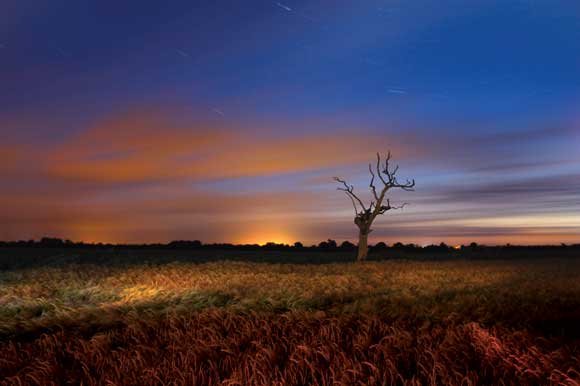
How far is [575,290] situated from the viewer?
13680mm

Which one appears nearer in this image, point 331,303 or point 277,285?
point 331,303

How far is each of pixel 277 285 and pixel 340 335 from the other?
6873mm

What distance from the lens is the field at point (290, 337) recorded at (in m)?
5.53

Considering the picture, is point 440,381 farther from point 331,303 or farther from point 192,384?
point 331,303

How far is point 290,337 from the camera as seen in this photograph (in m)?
7.33

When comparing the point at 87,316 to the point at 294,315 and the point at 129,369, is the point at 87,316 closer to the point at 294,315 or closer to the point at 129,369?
the point at 294,315

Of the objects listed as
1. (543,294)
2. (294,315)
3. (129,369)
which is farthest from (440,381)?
(543,294)

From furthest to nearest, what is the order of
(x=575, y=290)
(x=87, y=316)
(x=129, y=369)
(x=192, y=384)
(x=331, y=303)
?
(x=575, y=290), (x=331, y=303), (x=87, y=316), (x=129, y=369), (x=192, y=384)

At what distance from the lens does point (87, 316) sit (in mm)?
10086

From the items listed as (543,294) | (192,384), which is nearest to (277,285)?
(543,294)

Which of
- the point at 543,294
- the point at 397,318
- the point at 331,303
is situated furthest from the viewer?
the point at 543,294

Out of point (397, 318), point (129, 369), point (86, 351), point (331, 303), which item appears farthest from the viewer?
point (331, 303)

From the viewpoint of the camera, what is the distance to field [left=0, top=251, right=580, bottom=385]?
18.1ft

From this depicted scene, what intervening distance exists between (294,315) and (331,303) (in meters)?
2.55
